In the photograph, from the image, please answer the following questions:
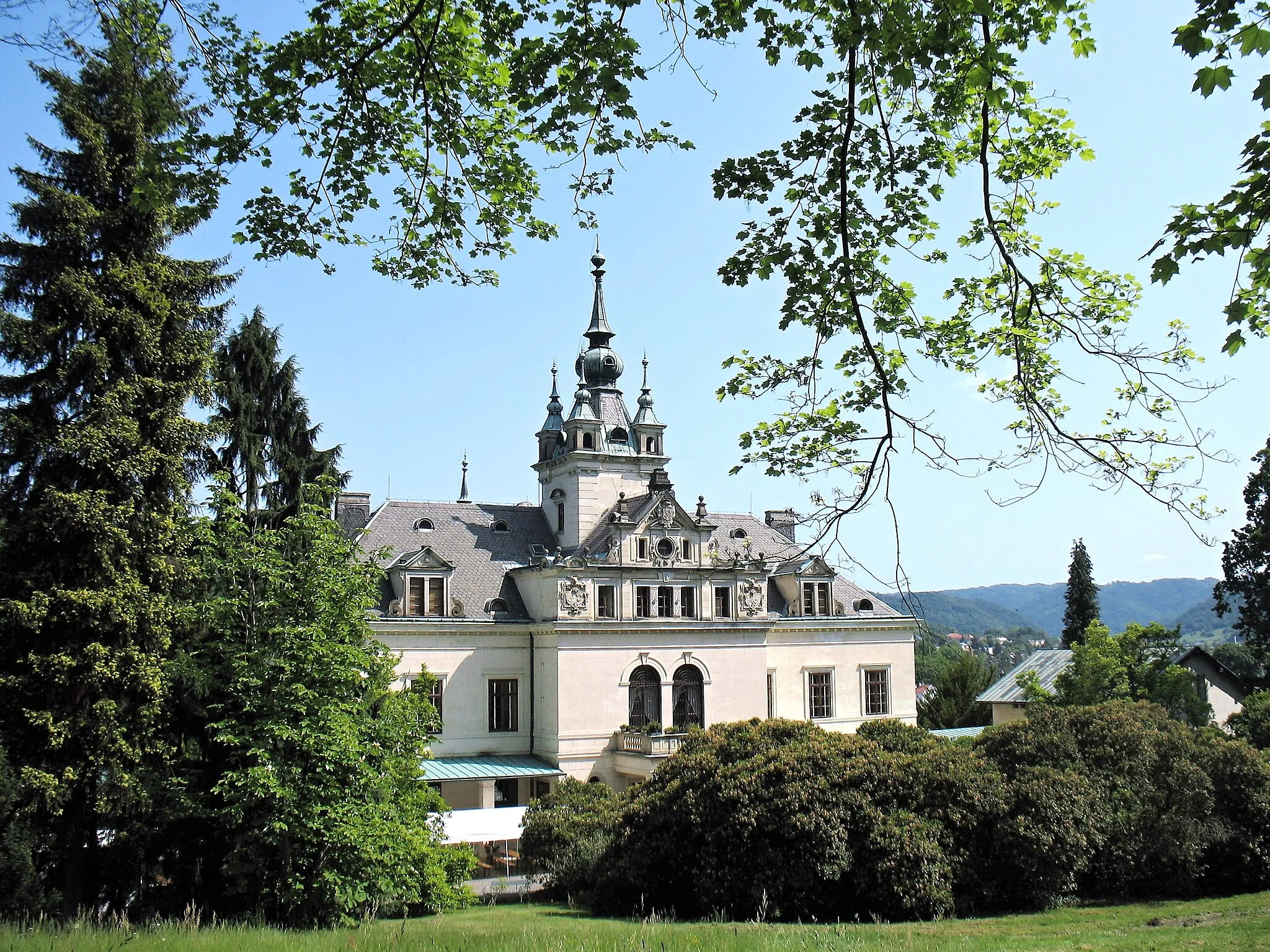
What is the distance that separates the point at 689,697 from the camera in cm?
3859

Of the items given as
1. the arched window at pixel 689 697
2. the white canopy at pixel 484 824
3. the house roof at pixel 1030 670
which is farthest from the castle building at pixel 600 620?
the house roof at pixel 1030 670

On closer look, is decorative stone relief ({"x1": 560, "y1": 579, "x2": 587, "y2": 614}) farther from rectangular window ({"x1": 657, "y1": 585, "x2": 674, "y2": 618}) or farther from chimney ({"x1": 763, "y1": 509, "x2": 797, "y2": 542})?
chimney ({"x1": 763, "y1": 509, "x2": 797, "y2": 542})

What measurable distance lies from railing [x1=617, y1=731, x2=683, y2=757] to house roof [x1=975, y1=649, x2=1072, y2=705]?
20621 mm

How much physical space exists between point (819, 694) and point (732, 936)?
3463cm

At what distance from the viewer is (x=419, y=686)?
22875 mm

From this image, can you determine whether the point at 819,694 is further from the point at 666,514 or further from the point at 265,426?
the point at 265,426

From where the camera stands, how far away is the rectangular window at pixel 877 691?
43312 mm

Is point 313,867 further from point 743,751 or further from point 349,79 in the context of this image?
point 349,79

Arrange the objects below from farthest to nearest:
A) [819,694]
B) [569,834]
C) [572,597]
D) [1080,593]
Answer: [1080,593] < [819,694] < [572,597] < [569,834]

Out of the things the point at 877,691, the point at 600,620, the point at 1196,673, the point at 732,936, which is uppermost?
the point at 600,620

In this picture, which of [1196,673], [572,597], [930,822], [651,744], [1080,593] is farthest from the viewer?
[1080,593]

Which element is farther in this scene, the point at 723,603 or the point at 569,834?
the point at 723,603

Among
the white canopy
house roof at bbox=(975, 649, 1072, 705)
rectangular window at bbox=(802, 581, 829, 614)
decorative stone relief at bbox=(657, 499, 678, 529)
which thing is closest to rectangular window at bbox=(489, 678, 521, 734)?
the white canopy

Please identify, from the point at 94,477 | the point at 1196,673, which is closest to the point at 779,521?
the point at 1196,673
